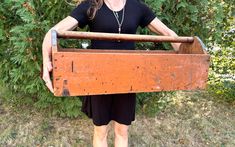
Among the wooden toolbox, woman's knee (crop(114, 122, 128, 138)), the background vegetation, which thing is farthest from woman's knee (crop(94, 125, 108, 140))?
the background vegetation

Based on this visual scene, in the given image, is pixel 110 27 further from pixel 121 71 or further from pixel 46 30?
pixel 46 30

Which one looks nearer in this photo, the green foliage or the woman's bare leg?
the woman's bare leg

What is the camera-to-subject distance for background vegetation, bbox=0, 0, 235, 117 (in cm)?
296

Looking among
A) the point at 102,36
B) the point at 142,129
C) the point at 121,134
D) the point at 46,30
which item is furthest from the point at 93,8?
the point at 142,129

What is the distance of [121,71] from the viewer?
1818mm

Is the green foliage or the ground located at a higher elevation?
the green foliage

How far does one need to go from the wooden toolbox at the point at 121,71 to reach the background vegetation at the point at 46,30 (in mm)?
1141

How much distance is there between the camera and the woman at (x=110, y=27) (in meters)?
2.16

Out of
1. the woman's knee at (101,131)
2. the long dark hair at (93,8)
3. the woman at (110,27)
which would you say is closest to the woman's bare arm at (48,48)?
the woman at (110,27)

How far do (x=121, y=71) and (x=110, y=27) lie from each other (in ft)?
1.65

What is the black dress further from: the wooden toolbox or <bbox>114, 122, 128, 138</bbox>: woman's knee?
the wooden toolbox

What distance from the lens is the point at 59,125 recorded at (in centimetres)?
372

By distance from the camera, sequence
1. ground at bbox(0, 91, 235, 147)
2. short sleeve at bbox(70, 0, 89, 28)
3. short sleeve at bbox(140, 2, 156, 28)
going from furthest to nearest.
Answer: ground at bbox(0, 91, 235, 147) → short sleeve at bbox(140, 2, 156, 28) → short sleeve at bbox(70, 0, 89, 28)

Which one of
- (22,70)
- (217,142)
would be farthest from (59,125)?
(217,142)
